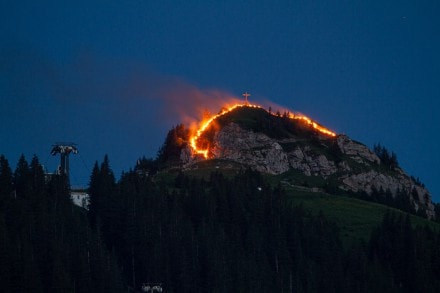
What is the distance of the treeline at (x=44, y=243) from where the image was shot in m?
95.9

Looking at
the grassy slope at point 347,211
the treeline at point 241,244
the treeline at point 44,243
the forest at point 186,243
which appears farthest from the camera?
the grassy slope at point 347,211

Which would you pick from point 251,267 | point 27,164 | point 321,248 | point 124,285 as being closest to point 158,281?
point 124,285

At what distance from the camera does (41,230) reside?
347 ft

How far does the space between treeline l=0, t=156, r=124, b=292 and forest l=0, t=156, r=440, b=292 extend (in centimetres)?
13

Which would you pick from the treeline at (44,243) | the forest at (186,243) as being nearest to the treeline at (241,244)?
the forest at (186,243)

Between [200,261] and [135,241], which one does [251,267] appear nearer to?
[200,261]

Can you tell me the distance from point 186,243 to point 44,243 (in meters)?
25.3

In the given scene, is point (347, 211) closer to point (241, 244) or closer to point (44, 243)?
point (241, 244)

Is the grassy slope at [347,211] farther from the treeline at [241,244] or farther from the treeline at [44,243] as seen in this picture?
the treeline at [44,243]

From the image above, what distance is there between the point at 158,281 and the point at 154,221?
11054 mm

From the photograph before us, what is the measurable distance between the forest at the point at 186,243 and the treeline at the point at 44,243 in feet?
0.41

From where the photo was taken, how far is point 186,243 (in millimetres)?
124875

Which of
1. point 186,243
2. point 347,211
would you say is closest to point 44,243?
point 186,243

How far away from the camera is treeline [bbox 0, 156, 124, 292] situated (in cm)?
9594
